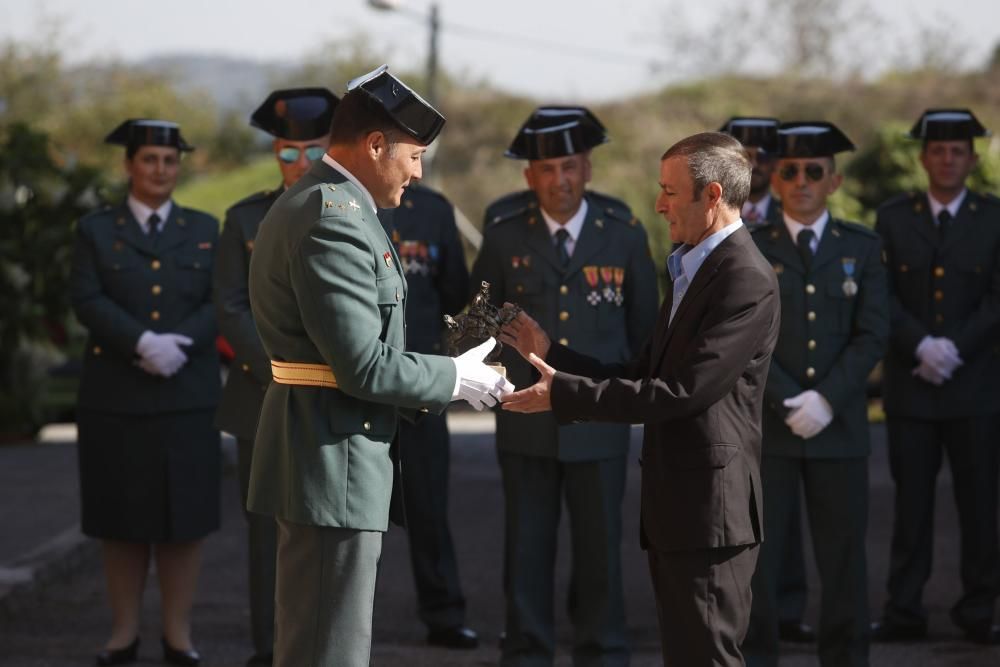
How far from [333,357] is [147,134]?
280cm

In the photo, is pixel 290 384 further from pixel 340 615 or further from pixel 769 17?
pixel 769 17

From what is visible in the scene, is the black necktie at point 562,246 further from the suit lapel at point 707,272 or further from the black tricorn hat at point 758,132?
the suit lapel at point 707,272

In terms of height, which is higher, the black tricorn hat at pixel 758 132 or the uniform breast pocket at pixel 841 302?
the black tricorn hat at pixel 758 132

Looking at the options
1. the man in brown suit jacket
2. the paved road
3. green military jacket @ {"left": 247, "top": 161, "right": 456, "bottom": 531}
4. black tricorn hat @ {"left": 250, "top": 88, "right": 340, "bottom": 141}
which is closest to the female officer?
the paved road

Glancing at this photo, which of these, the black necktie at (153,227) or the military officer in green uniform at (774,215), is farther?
the military officer in green uniform at (774,215)

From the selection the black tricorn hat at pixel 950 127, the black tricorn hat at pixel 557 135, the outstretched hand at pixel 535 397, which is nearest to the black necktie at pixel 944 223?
the black tricorn hat at pixel 950 127

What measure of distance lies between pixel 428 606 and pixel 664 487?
8.71 feet

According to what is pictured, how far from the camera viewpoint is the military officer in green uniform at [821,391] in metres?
5.64

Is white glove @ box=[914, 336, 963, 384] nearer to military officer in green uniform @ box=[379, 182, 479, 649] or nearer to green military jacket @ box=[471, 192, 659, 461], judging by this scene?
green military jacket @ box=[471, 192, 659, 461]

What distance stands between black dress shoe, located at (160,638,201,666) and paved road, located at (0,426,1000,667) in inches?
3.2

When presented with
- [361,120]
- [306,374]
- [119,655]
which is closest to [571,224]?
[361,120]

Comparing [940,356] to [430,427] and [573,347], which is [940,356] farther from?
[430,427]

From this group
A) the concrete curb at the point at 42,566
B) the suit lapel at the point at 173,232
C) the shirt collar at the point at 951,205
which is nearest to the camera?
the suit lapel at the point at 173,232

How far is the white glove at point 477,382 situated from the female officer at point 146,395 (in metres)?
2.40
